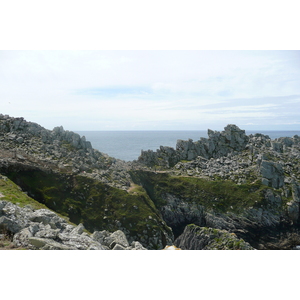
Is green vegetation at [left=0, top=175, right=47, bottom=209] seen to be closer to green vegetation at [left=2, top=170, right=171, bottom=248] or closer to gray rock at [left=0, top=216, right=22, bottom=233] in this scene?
green vegetation at [left=2, top=170, right=171, bottom=248]

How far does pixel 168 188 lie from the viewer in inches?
2943

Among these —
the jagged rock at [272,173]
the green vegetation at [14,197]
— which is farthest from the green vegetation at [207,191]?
the green vegetation at [14,197]

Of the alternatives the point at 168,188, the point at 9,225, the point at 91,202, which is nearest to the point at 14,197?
the point at 9,225

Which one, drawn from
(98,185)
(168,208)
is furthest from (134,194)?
(168,208)

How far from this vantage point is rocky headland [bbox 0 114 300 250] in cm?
4728

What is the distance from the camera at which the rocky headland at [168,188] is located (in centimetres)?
4728

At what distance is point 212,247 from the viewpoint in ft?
84.6

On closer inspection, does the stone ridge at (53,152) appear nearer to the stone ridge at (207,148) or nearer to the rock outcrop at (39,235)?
the stone ridge at (207,148)

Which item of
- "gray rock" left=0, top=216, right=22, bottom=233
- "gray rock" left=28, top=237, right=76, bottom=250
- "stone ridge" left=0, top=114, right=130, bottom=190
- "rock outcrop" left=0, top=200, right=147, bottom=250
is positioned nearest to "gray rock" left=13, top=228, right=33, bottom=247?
"rock outcrop" left=0, top=200, right=147, bottom=250

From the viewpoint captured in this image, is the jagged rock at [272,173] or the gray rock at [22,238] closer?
the gray rock at [22,238]

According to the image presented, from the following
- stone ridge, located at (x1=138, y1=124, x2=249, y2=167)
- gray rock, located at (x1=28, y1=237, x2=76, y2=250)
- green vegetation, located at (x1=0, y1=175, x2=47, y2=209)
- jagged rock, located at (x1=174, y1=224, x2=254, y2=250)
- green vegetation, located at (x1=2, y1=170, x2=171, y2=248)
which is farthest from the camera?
stone ridge, located at (x1=138, y1=124, x2=249, y2=167)

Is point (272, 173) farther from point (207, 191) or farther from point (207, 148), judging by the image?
point (207, 148)

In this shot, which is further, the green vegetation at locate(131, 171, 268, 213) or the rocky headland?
the green vegetation at locate(131, 171, 268, 213)

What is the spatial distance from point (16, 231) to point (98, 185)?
131 feet
